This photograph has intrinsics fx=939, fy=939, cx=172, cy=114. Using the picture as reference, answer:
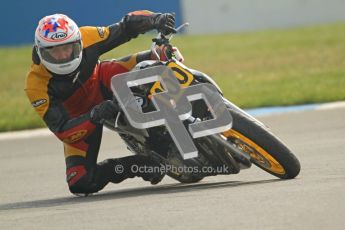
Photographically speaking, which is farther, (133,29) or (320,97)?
(320,97)

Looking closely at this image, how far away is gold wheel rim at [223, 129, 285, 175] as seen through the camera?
6.34 meters

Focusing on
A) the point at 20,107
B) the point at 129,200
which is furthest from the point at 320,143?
the point at 20,107

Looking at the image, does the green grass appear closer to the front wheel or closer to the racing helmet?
the racing helmet

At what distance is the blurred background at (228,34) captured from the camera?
1742 centimetres

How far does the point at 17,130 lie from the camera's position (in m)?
12.4

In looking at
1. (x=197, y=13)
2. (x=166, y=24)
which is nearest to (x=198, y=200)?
(x=166, y=24)

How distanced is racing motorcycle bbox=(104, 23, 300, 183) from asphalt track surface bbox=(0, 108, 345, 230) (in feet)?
0.45

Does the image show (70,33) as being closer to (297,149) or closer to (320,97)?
(297,149)

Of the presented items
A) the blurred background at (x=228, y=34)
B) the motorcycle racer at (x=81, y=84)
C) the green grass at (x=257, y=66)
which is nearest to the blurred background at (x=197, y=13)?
the blurred background at (x=228, y=34)

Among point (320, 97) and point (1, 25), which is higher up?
point (320, 97)

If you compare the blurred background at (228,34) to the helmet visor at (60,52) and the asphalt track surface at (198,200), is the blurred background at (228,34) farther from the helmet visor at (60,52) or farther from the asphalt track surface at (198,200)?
the helmet visor at (60,52)

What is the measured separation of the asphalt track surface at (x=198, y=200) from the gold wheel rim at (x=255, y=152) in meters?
0.13

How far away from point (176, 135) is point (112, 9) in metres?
15.2

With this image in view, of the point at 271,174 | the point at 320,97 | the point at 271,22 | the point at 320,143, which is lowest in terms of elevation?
the point at 271,22
